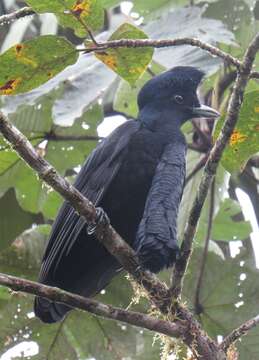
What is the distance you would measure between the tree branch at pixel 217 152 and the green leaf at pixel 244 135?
97 millimetres

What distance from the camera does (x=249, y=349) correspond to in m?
3.31

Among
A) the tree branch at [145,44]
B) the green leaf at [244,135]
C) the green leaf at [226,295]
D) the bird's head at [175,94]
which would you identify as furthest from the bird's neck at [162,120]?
the tree branch at [145,44]

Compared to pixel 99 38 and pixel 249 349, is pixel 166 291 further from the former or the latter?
pixel 99 38

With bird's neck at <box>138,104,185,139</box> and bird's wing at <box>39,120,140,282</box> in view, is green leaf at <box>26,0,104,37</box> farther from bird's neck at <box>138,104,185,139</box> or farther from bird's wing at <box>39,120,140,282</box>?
bird's neck at <box>138,104,185,139</box>

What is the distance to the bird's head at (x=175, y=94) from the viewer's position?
3.49 metres

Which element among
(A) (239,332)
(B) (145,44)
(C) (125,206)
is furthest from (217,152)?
(C) (125,206)

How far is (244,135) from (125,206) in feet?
2.57

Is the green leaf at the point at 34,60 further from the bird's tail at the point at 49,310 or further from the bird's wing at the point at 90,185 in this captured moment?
the bird's tail at the point at 49,310

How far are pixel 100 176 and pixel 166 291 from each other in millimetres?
690

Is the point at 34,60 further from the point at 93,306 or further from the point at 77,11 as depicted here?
the point at 93,306

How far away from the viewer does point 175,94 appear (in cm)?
355

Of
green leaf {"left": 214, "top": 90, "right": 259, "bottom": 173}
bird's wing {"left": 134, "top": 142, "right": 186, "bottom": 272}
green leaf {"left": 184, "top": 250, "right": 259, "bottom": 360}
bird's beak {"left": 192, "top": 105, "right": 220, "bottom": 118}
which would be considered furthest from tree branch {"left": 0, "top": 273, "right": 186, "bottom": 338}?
bird's beak {"left": 192, "top": 105, "right": 220, "bottom": 118}

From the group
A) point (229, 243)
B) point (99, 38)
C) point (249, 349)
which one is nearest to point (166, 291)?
point (249, 349)

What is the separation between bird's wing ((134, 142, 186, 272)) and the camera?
2.76 metres
